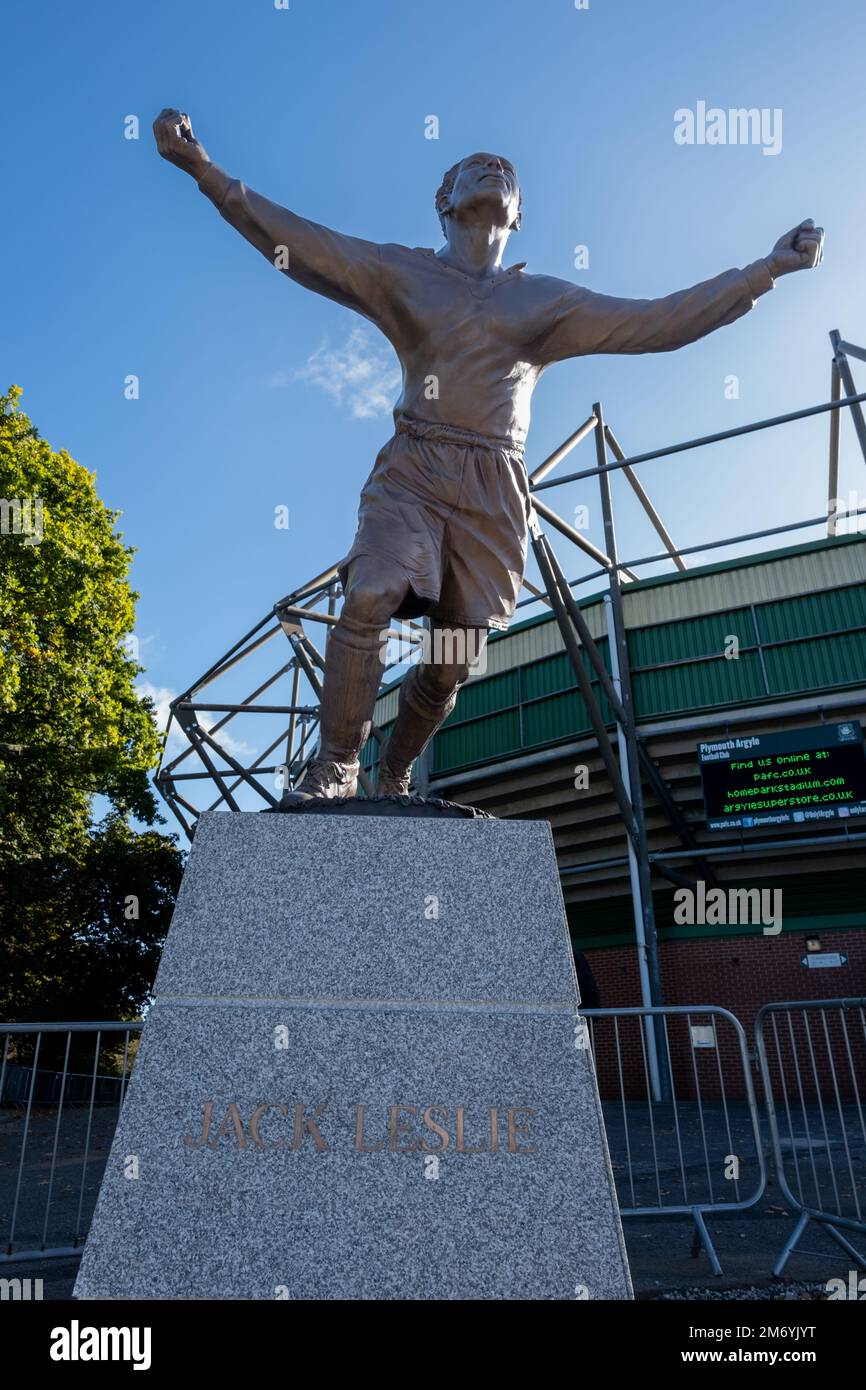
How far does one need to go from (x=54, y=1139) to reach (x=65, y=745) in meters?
9.41

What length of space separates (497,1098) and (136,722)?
620 inches

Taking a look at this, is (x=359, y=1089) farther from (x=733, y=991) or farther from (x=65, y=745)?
(x=733, y=991)

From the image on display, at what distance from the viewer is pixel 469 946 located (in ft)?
9.01

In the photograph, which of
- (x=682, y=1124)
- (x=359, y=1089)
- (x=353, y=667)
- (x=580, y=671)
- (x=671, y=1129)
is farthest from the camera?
(x=580, y=671)

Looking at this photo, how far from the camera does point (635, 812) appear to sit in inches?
601

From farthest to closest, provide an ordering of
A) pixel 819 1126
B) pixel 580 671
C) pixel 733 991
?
pixel 733 991
pixel 580 671
pixel 819 1126

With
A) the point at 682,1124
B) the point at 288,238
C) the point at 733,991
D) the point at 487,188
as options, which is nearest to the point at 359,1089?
the point at 288,238

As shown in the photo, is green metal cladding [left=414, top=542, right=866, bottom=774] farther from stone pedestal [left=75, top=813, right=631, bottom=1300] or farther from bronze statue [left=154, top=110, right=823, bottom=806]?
stone pedestal [left=75, top=813, right=631, bottom=1300]

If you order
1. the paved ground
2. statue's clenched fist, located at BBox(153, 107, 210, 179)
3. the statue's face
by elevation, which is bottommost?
the paved ground

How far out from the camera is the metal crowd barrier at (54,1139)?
5.04 metres

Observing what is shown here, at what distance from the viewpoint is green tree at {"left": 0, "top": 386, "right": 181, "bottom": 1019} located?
50.0 ft

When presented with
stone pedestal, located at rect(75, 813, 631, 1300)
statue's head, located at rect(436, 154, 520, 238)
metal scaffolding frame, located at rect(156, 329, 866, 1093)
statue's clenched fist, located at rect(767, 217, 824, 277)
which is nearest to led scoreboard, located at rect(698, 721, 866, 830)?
metal scaffolding frame, located at rect(156, 329, 866, 1093)

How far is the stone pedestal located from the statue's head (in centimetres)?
281

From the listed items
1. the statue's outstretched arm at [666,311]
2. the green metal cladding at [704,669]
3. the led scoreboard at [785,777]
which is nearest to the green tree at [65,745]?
the green metal cladding at [704,669]
